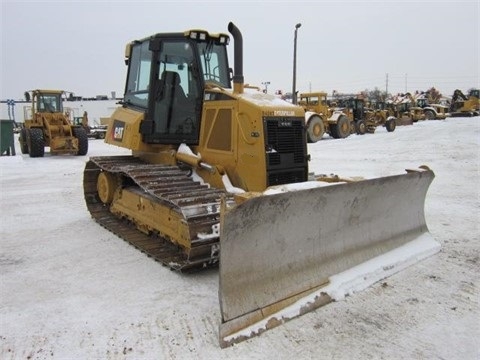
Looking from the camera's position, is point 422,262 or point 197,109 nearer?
point 422,262

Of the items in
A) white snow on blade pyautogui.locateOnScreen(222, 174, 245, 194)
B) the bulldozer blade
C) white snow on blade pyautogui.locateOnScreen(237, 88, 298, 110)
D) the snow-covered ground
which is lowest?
the snow-covered ground

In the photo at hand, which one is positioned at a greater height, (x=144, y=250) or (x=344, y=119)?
(x=344, y=119)

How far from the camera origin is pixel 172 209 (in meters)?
4.63

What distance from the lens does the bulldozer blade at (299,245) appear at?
11.1ft

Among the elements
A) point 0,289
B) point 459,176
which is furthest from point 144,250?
point 459,176

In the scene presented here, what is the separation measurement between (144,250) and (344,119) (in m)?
20.6

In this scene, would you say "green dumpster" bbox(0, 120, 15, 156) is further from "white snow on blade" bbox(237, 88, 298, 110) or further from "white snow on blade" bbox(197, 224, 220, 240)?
"white snow on blade" bbox(197, 224, 220, 240)

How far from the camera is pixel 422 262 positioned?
4809 mm

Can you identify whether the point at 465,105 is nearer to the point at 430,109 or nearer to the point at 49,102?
the point at 430,109

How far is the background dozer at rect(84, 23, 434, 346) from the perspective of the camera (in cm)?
354

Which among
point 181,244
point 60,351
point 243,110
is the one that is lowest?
point 60,351

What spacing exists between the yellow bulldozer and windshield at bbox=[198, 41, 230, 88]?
12.4 m

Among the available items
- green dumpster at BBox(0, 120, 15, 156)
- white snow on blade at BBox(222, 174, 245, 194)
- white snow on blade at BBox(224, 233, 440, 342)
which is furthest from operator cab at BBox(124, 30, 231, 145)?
green dumpster at BBox(0, 120, 15, 156)

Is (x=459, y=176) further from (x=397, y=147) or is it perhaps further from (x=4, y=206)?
(x=4, y=206)
